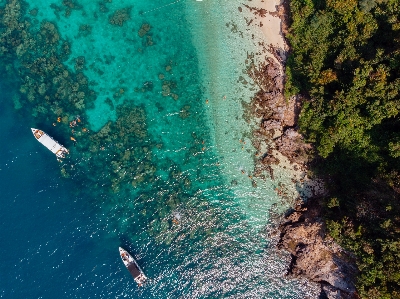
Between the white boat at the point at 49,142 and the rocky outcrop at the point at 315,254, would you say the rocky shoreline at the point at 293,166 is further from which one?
the white boat at the point at 49,142

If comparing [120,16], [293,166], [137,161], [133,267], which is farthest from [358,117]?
[120,16]

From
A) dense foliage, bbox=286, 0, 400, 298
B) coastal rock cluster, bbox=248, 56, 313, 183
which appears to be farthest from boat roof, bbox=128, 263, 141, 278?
dense foliage, bbox=286, 0, 400, 298

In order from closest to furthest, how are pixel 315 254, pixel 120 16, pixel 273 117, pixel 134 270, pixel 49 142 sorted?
pixel 315 254 < pixel 134 270 < pixel 273 117 < pixel 49 142 < pixel 120 16

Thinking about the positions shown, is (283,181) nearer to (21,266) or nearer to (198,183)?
(198,183)

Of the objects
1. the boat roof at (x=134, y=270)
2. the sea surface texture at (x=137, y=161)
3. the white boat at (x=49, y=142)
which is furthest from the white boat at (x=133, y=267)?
the white boat at (x=49, y=142)

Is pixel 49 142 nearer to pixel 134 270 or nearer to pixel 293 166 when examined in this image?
pixel 134 270

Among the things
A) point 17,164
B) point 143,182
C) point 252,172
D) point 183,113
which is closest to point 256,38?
point 183,113
